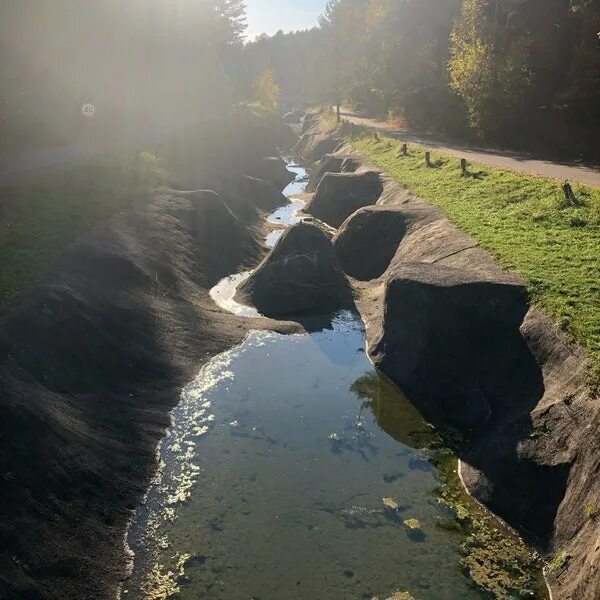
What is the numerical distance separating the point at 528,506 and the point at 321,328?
1272cm

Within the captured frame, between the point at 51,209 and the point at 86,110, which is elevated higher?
the point at 86,110

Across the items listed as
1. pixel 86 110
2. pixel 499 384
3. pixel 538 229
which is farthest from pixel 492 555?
pixel 86 110

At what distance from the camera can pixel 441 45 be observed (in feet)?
233

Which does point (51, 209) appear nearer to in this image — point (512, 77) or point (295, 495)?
point (295, 495)

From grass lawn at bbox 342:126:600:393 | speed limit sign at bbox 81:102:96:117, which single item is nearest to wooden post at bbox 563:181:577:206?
grass lawn at bbox 342:126:600:393

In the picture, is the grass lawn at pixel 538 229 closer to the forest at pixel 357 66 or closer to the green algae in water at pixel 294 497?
the green algae in water at pixel 294 497

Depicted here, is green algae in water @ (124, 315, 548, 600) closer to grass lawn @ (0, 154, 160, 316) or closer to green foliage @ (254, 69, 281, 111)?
grass lawn @ (0, 154, 160, 316)

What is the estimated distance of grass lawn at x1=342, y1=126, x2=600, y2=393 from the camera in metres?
16.8

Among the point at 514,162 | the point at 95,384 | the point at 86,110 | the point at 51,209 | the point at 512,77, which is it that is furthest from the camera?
the point at 86,110

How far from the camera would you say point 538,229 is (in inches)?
950

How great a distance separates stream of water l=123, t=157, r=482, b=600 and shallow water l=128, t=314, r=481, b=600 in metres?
0.03

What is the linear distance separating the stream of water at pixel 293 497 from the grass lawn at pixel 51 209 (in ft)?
23.9

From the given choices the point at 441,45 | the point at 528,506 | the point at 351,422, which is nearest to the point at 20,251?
the point at 351,422

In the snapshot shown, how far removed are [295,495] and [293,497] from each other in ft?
0.29
